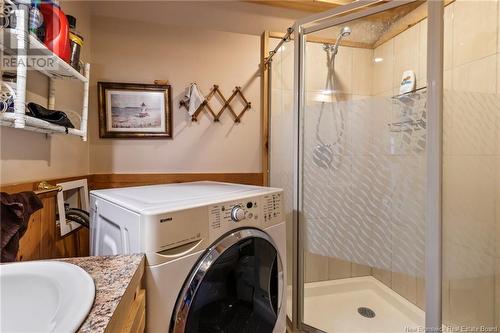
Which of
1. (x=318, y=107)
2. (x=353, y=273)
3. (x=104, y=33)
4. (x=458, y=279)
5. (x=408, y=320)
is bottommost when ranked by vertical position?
(x=408, y=320)

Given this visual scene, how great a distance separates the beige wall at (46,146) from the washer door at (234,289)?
0.78 meters

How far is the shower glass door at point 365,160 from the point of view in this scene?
133cm

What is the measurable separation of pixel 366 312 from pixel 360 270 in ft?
0.99

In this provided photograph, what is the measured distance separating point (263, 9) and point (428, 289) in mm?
2037

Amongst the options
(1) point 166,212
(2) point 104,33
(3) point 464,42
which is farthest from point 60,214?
(3) point 464,42

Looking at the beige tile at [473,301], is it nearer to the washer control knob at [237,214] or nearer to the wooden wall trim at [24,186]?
the washer control knob at [237,214]

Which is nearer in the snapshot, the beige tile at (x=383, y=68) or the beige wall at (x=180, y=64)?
the beige tile at (x=383, y=68)

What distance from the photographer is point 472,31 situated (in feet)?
4.14

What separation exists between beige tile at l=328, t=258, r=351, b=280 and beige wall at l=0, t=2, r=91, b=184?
72.3 inches

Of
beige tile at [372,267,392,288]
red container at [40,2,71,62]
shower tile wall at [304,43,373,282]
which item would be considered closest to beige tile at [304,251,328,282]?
shower tile wall at [304,43,373,282]

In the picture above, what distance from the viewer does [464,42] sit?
1.26 metres

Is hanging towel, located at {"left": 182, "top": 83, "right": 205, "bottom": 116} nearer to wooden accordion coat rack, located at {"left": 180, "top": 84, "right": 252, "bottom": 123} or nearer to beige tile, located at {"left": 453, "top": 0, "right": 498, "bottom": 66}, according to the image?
wooden accordion coat rack, located at {"left": 180, "top": 84, "right": 252, "bottom": 123}

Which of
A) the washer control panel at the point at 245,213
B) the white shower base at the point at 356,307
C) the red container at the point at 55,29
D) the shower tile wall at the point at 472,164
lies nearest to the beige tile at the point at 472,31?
the shower tile wall at the point at 472,164

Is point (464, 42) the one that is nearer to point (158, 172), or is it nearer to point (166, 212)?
point (166, 212)
